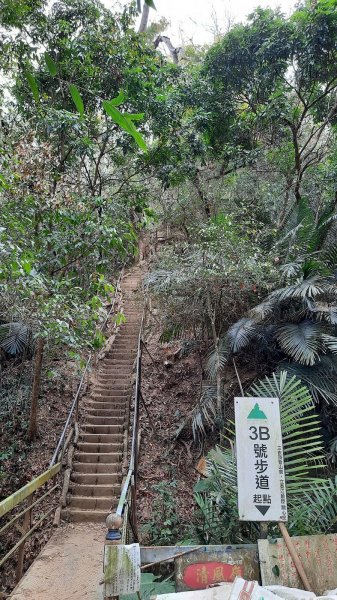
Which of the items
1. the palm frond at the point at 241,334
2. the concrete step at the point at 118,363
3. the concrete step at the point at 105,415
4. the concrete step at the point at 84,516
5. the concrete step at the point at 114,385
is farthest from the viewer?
the concrete step at the point at 118,363

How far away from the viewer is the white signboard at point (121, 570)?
75.7 inches

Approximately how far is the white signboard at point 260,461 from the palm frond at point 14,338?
701cm

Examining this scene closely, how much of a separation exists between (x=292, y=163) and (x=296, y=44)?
94.9 inches

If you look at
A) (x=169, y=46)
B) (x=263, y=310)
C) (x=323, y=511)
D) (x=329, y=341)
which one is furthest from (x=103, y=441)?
(x=169, y=46)

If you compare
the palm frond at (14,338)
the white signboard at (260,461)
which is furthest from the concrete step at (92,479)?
the white signboard at (260,461)

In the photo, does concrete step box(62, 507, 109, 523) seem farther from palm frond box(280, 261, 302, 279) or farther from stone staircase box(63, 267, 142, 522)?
palm frond box(280, 261, 302, 279)

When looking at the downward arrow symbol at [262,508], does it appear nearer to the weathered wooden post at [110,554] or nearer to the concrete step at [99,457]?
the weathered wooden post at [110,554]

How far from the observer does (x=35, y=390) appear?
6.32 metres

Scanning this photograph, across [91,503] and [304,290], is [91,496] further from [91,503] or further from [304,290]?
[304,290]

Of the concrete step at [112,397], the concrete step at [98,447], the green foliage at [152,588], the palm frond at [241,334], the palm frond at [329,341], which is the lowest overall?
the green foliage at [152,588]

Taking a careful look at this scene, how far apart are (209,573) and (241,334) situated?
3.55m

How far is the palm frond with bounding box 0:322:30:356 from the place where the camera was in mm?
8445

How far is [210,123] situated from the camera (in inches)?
335

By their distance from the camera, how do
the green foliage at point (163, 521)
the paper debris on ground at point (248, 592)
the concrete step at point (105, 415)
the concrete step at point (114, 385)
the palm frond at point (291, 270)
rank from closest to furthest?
the paper debris on ground at point (248, 592) < the green foliage at point (163, 521) < the palm frond at point (291, 270) < the concrete step at point (105, 415) < the concrete step at point (114, 385)
